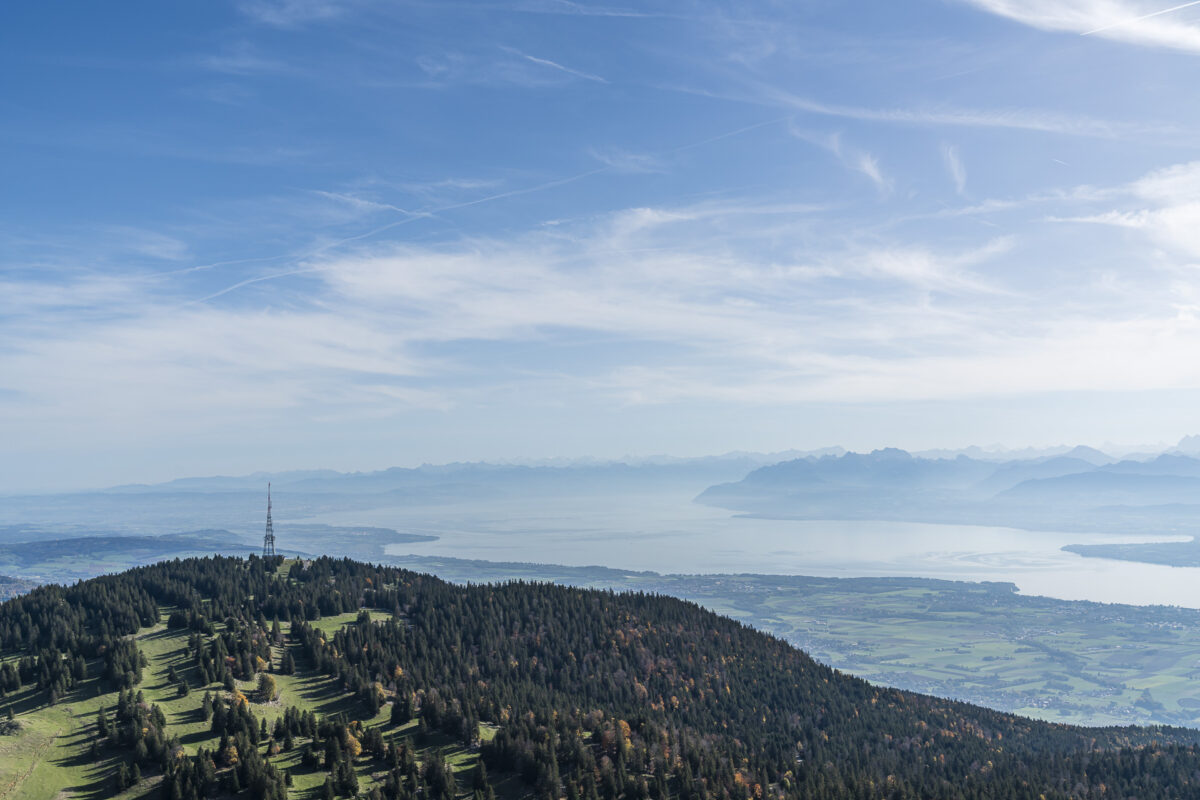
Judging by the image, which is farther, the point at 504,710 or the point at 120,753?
the point at 504,710

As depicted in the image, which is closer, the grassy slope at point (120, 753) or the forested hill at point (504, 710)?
the grassy slope at point (120, 753)

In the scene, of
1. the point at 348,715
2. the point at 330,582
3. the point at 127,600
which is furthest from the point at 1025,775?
the point at 127,600

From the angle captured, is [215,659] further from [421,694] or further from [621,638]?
[621,638]

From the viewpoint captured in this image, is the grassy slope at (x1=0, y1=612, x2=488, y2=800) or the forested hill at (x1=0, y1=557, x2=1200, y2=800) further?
the forested hill at (x1=0, y1=557, x2=1200, y2=800)

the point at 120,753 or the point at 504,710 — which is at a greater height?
the point at 120,753
